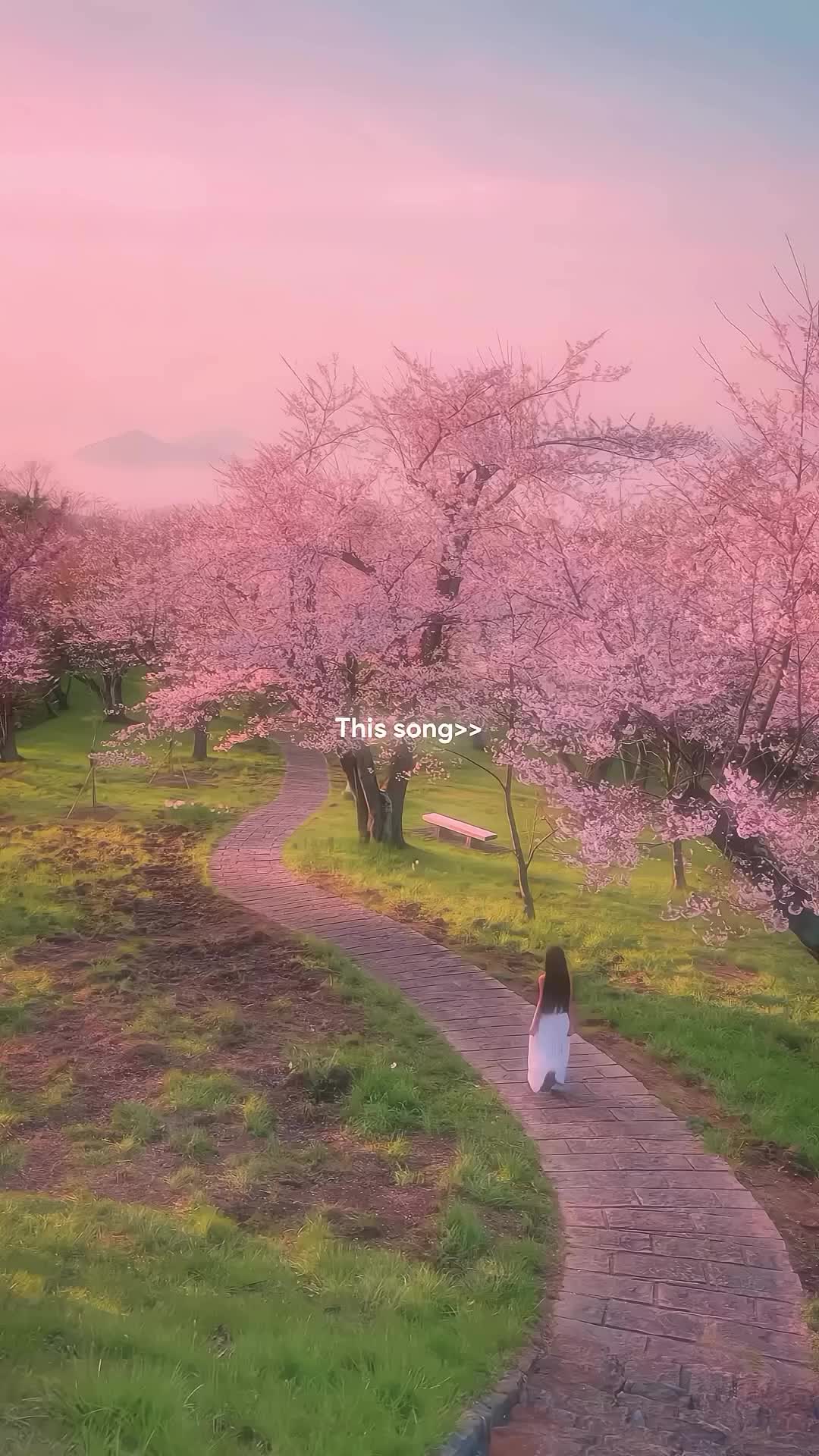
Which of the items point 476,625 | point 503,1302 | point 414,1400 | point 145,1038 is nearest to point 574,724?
point 476,625

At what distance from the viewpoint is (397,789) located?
→ 64.3 ft

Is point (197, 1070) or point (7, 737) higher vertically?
point (7, 737)

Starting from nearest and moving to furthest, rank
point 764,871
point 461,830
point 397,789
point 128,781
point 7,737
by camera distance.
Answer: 1. point 764,871
2. point 397,789
3. point 461,830
4. point 128,781
5. point 7,737

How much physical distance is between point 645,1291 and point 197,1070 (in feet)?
17.2

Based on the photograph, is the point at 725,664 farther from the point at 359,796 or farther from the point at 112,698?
the point at 112,698

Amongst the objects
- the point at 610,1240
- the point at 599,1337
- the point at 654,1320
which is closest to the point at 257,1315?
the point at 599,1337

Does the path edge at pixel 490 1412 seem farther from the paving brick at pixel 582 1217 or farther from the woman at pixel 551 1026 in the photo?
the woman at pixel 551 1026

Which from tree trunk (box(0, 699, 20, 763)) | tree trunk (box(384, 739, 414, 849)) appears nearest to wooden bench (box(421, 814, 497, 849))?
tree trunk (box(384, 739, 414, 849))

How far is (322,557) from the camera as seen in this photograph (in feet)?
61.7

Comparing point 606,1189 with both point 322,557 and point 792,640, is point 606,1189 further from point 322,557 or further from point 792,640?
point 322,557

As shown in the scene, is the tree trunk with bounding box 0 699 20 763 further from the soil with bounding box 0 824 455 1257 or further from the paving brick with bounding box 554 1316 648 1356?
the paving brick with bounding box 554 1316 648 1356

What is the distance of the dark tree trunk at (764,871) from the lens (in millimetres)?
10023

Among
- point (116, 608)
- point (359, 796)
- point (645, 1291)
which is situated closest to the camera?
point (645, 1291)

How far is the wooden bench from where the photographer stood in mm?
20188
